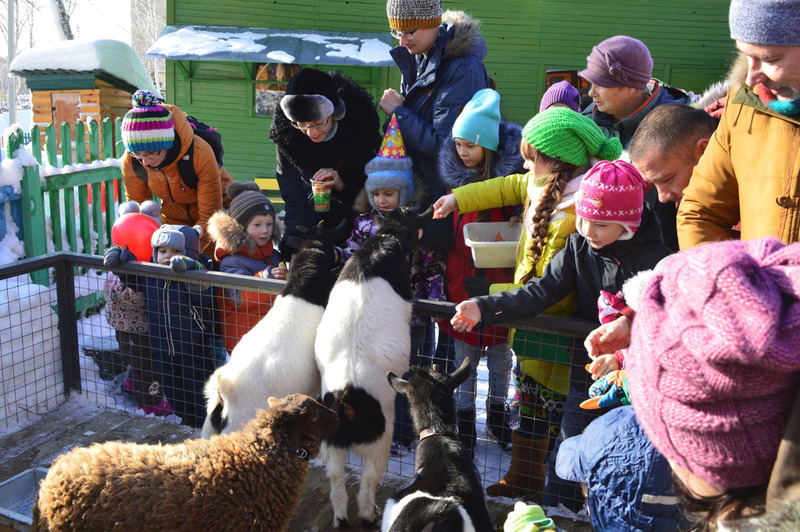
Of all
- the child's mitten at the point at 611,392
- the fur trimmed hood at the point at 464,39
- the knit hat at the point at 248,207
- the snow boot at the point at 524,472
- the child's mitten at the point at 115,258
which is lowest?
the snow boot at the point at 524,472

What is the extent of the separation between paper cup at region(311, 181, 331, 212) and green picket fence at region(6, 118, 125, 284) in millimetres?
3062

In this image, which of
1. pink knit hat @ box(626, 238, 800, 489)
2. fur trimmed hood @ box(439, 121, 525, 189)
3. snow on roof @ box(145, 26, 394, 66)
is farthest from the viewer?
snow on roof @ box(145, 26, 394, 66)

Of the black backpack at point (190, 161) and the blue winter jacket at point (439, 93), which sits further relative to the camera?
the black backpack at point (190, 161)

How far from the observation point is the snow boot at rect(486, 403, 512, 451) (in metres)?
3.85

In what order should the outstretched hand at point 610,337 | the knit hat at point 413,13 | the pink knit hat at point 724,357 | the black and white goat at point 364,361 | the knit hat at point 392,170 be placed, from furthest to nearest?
1. the knit hat at point 413,13
2. the knit hat at point 392,170
3. the black and white goat at point 364,361
4. the outstretched hand at point 610,337
5. the pink knit hat at point 724,357

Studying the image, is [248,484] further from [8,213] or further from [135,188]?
[8,213]

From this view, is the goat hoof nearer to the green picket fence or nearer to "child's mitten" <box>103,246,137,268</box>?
"child's mitten" <box>103,246,137,268</box>

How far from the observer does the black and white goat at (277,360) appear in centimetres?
322

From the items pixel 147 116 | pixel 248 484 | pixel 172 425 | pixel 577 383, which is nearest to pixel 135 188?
pixel 147 116

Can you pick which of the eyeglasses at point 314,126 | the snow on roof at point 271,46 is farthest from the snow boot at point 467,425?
the snow on roof at point 271,46

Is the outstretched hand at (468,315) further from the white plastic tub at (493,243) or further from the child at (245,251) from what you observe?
the child at (245,251)

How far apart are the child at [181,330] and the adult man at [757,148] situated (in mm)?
2757

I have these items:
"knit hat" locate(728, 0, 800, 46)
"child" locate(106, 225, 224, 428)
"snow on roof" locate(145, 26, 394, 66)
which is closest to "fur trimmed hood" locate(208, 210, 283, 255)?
"child" locate(106, 225, 224, 428)

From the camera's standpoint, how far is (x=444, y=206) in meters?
3.62
